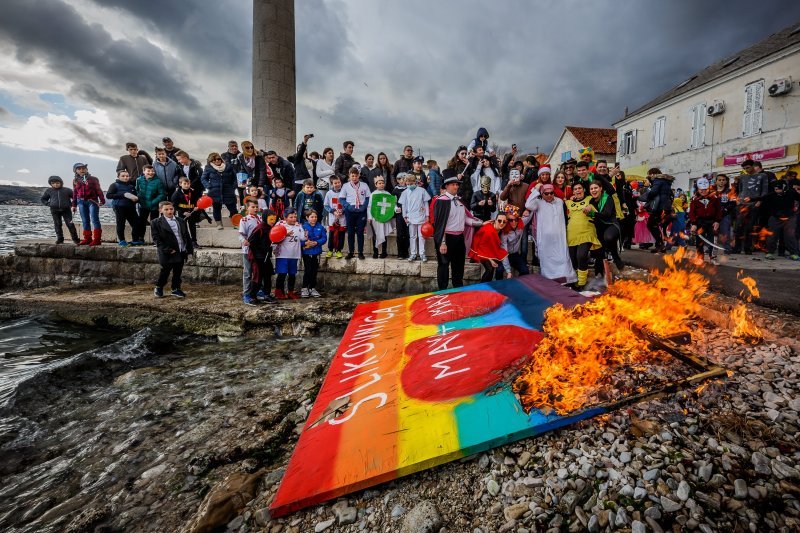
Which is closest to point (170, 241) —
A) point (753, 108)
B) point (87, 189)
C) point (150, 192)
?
point (150, 192)

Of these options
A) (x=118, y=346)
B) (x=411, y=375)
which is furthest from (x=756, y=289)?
(x=118, y=346)

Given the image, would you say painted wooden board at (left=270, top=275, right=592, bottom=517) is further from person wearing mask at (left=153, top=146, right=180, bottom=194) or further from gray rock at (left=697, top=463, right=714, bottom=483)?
person wearing mask at (left=153, top=146, right=180, bottom=194)

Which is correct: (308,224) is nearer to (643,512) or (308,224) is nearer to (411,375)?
(411,375)

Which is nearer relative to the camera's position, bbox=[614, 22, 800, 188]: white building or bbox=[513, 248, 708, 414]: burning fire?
bbox=[513, 248, 708, 414]: burning fire

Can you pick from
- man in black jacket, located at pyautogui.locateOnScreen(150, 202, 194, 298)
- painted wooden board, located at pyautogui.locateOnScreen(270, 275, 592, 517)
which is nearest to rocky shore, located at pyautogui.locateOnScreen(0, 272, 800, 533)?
painted wooden board, located at pyautogui.locateOnScreen(270, 275, 592, 517)

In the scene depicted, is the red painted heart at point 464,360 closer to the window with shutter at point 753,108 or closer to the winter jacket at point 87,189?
the winter jacket at point 87,189

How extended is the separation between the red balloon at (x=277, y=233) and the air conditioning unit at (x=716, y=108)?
2444 centimetres

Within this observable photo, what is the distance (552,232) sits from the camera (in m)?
6.23

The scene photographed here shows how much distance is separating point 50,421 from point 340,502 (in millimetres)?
3650

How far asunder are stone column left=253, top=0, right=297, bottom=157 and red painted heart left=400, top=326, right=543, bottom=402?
1012cm

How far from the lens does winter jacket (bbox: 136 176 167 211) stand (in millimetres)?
8492

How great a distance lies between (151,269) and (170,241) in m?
3.02

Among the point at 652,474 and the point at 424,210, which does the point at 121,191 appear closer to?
the point at 424,210

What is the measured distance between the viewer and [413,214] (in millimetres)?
7594
